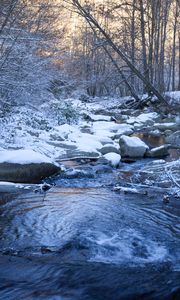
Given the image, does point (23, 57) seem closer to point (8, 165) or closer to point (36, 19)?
point (8, 165)

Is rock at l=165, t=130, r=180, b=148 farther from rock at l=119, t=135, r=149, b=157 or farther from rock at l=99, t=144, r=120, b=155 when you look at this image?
rock at l=99, t=144, r=120, b=155

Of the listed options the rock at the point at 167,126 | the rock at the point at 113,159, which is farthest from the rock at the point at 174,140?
the rock at the point at 113,159

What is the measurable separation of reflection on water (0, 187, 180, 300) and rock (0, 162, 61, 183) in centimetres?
82

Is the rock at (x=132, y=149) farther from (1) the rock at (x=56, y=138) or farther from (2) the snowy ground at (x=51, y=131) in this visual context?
(1) the rock at (x=56, y=138)

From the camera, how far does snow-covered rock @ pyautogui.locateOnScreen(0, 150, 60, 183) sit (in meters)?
7.43

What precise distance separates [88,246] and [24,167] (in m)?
3.27

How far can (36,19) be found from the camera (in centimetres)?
1395

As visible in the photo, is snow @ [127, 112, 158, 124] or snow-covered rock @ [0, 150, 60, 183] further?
snow @ [127, 112, 158, 124]

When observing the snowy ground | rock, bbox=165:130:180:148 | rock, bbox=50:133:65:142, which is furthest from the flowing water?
rock, bbox=165:130:180:148

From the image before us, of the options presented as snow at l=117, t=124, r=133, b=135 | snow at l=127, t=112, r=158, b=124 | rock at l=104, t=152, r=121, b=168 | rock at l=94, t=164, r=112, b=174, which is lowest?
rock at l=94, t=164, r=112, b=174

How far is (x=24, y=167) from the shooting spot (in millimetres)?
7562

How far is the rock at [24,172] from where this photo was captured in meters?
7.40

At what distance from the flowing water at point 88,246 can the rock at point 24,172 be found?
743 mm

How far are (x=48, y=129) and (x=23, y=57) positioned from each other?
3.39 meters
